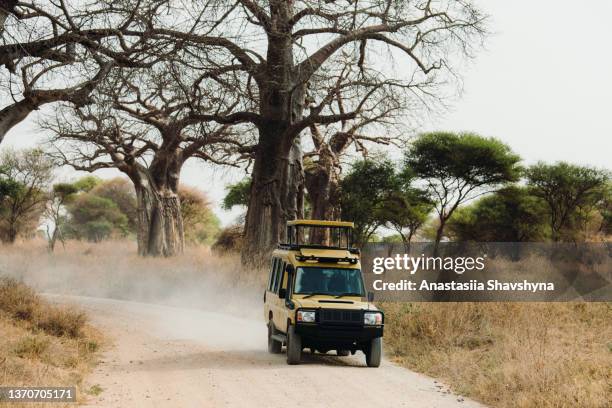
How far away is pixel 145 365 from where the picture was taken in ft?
42.9

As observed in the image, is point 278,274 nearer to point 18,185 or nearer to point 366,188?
point 366,188

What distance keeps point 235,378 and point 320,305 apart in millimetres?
1888

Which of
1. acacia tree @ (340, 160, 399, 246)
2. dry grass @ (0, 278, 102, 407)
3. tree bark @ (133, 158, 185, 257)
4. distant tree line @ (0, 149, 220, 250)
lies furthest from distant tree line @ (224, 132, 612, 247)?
dry grass @ (0, 278, 102, 407)

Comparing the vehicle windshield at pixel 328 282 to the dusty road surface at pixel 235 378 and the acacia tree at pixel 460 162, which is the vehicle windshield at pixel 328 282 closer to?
the dusty road surface at pixel 235 378

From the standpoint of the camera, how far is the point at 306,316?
12.7 m

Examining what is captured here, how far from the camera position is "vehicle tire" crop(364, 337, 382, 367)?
12.9 metres

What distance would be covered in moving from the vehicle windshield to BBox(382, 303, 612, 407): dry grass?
1.54 metres

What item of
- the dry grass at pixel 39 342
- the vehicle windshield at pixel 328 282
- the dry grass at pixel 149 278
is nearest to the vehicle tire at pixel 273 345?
the vehicle windshield at pixel 328 282

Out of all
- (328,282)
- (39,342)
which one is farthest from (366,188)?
(39,342)

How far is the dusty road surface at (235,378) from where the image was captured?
1025 centimetres

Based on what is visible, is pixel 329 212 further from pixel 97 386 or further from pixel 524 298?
pixel 97 386

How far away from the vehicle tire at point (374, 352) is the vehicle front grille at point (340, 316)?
0.46 meters

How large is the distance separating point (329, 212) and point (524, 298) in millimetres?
21830

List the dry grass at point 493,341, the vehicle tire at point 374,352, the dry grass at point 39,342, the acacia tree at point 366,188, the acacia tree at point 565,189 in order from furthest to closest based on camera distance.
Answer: the acacia tree at point 565,189, the acacia tree at point 366,188, the vehicle tire at point 374,352, the dry grass at point 39,342, the dry grass at point 493,341
